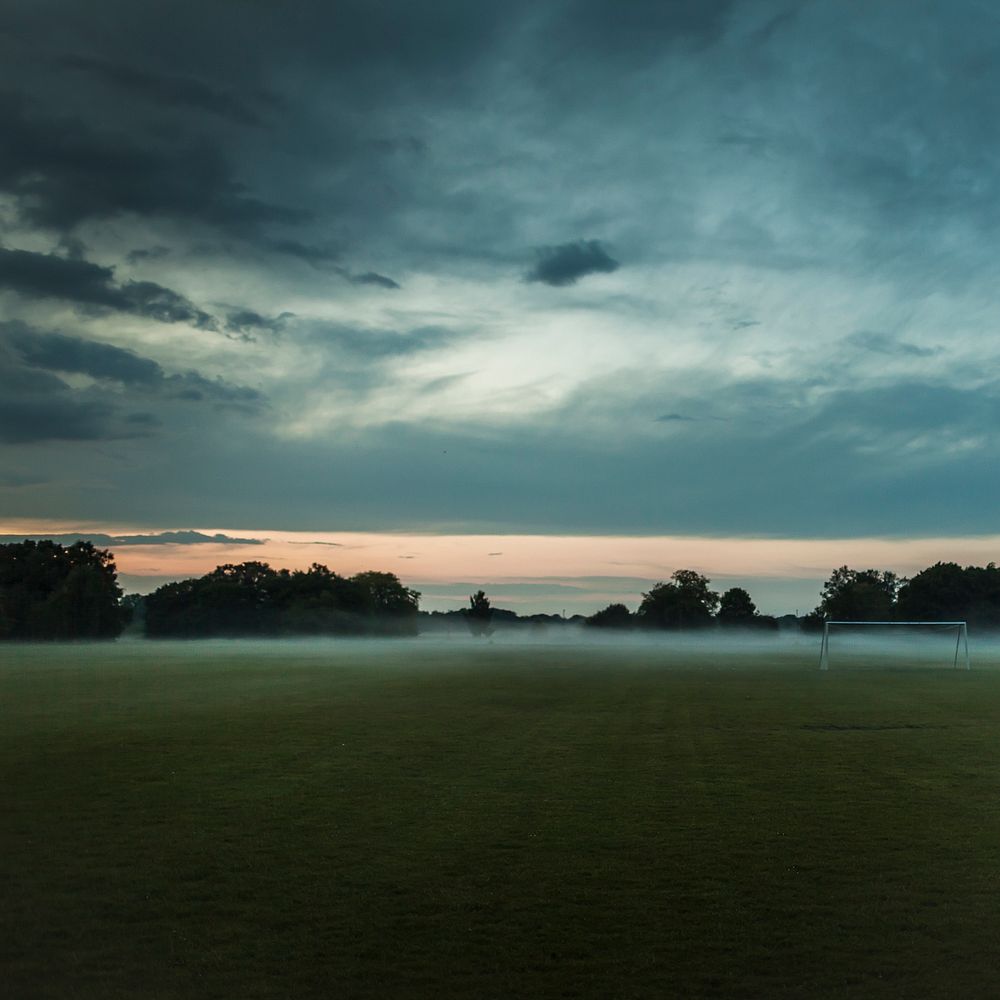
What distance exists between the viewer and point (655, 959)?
6.65 meters

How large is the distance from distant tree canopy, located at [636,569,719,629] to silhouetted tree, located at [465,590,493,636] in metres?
24.8

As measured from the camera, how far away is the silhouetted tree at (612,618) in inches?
6663

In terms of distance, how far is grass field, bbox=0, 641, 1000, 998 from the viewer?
6.48 metres

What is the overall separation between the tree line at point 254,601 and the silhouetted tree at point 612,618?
34.1m

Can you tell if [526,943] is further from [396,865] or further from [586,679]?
[586,679]

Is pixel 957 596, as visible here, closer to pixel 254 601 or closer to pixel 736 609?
pixel 736 609

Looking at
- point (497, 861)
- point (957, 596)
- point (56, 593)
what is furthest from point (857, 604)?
point (497, 861)

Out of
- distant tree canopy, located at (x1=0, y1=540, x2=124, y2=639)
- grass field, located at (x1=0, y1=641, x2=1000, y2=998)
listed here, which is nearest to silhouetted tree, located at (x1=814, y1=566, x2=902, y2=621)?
distant tree canopy, located at (x1=0, y1=540, x2=124, y2=639)

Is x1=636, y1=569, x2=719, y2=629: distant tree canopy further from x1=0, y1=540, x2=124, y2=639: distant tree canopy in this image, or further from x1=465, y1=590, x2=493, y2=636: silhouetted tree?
x1=0, y1=540, x2=124, y2=639: distant tree canopy

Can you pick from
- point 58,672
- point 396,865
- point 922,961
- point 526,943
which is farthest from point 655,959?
point 58,672

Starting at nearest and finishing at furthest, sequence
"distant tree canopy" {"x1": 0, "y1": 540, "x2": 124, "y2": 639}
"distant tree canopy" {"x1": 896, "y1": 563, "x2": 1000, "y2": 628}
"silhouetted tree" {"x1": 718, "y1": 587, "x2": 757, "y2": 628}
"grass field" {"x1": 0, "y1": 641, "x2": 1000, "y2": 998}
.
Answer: "grass field" {"x1": 0, "y1": 641, "x2": 1000, "y2": 998}
"distant tree canopy" {"x1": 0, "y1": 540, "x2": 124, "y2": 639}
"distant tree canopy" {"x1": 896, "y1": 563, "x2": 1000, "y2": 628}
"silhouetted tree" {"x1": 718, "y1": 587, "x2": 757, "y2": 628}

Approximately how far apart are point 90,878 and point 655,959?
189 inches

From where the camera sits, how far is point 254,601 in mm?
132250

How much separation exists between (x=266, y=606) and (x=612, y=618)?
62.4 metres
